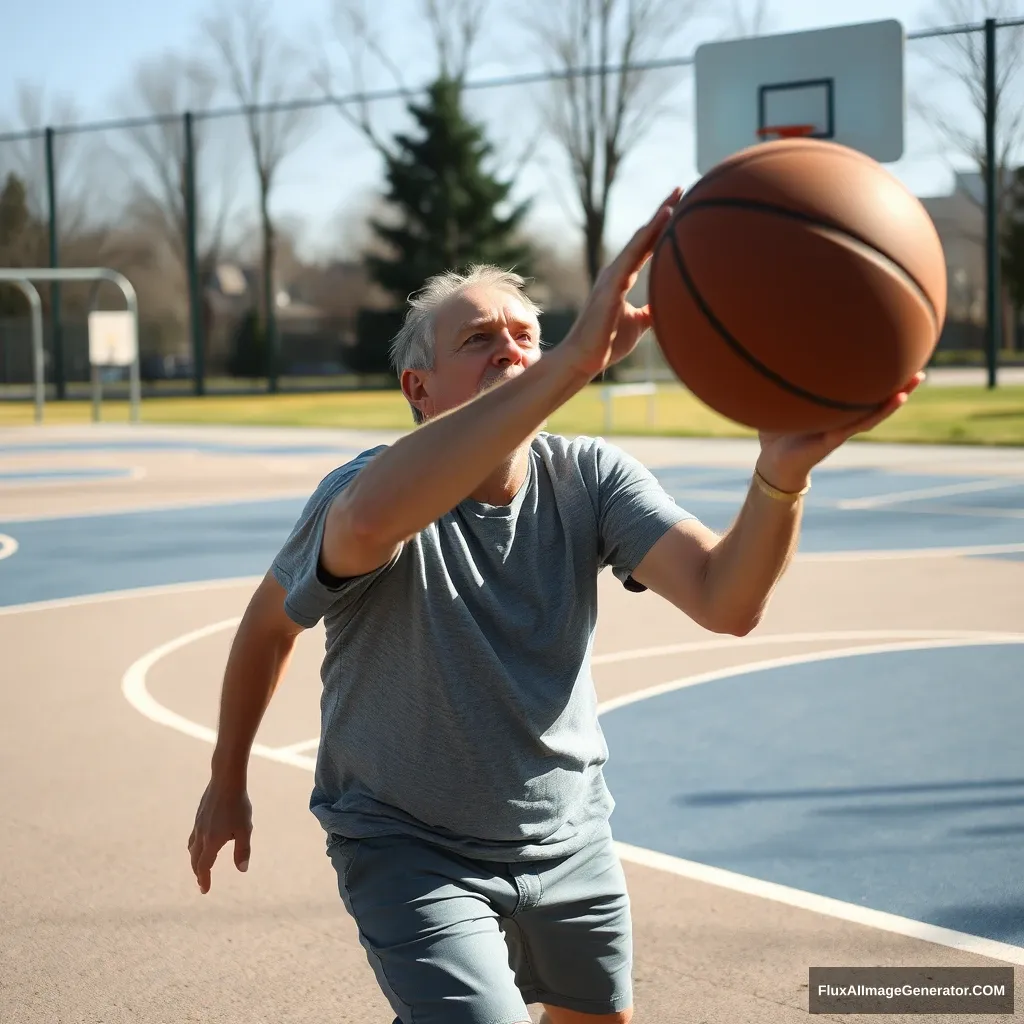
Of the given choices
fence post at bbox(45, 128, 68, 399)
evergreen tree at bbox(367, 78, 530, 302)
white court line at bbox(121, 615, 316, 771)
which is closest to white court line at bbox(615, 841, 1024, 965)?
white court line at bbox(121, 615, 316, 771)

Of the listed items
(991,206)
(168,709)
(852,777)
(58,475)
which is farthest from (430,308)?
(991,206)

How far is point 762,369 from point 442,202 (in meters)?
40.8

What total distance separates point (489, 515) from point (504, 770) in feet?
1.50

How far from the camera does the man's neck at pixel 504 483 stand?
2.66m

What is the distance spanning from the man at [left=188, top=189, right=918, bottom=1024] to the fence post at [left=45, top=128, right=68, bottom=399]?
32.1 metres

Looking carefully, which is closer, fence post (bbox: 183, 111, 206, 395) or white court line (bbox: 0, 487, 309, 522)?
white court line (bbox: 0, 487, 309, 522)

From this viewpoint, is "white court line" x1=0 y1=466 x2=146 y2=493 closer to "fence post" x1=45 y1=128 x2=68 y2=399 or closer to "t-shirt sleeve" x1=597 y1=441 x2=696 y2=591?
"t-shirt sleeve" x1=597 y1=441 x2=696 y2=591

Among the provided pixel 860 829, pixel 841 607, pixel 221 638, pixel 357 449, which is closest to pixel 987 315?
pixel 357 449

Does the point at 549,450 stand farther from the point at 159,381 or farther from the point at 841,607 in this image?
the point at 159,381

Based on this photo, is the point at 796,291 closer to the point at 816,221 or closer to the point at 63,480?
the point at 816,221

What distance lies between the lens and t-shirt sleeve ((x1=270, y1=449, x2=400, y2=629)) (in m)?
2.45

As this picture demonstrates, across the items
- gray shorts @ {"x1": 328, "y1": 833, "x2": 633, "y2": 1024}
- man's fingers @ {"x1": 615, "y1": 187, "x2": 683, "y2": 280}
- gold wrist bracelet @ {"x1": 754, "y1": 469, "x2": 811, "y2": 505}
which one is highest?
man's fingers @ {"x1": 615, "y1": 187, "x2": 683, "y2": 280}

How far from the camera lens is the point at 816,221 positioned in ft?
7.71

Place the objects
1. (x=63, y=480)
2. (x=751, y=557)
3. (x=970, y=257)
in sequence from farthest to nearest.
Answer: (x=970, y=257), (x=63, y=480), (x=751, y=557)
